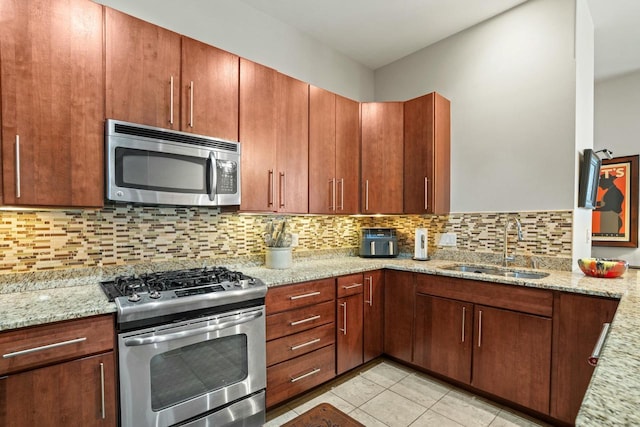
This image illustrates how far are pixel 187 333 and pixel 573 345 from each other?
7.13 feet

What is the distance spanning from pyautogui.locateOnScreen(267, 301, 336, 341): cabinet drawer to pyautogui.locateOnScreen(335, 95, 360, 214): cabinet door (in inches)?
35.3

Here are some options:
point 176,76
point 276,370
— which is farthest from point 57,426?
point 176,76

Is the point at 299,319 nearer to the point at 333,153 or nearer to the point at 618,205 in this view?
the point at 333,153

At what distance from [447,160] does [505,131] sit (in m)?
0.52

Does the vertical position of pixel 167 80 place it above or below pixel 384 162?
above

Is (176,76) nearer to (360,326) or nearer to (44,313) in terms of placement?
(44,313)

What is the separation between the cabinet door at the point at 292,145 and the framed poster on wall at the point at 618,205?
3585 millimetres

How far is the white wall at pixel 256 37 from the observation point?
219 cm

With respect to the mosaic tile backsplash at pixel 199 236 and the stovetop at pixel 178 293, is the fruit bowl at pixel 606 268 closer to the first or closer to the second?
the mosaic tile backsplash at pixel 199 236

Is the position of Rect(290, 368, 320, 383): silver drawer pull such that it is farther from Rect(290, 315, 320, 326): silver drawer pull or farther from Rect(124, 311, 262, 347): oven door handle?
Rect(124, 311, 262, 347): oven door handle

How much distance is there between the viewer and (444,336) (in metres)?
2.39

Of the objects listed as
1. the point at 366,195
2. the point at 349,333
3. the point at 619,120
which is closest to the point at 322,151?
the point at 366,195

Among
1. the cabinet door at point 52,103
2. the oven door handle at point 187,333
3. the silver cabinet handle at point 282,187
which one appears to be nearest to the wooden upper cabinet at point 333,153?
the silver cabinet handle at point 282,187

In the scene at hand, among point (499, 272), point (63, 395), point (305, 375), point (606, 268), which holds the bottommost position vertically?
point (305, 375)
